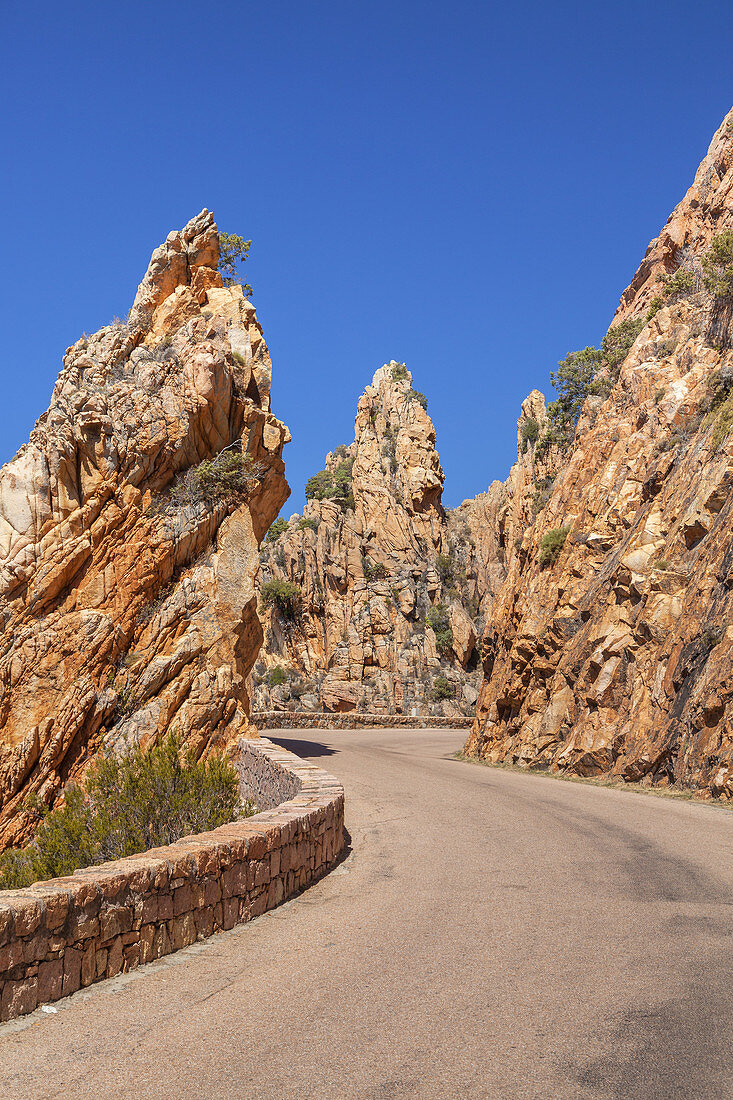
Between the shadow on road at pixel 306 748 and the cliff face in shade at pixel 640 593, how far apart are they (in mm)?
4887

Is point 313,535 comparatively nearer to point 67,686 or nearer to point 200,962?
point 67,686

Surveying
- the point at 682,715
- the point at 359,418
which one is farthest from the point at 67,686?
the point at 359,418

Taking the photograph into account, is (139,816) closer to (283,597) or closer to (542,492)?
(542,492)

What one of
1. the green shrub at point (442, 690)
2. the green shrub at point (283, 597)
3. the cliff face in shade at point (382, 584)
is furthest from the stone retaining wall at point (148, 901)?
the green shrub at point (283, 597)

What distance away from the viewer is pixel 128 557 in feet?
73.2

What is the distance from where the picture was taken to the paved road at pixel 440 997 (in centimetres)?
392

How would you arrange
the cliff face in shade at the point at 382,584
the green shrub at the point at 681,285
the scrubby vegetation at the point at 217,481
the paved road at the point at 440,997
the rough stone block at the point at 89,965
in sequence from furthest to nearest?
the cliff face in shade at the point at 382,584, the green shrub at the point at 681,285, the scrubby vegetation at the point at 217,481, the rough stone block at the point at 89,965, the paved road at the point at 440,997

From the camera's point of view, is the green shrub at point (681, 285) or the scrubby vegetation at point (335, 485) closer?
the green shrub at point (681, 285)

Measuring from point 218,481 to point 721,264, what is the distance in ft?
57.4

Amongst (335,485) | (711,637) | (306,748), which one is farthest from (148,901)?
(335,485)

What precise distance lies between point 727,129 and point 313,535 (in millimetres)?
35023

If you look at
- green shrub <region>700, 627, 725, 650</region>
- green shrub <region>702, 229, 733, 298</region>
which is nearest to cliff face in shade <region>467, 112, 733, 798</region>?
green shrub <region>700, 627, 725, 650</region>

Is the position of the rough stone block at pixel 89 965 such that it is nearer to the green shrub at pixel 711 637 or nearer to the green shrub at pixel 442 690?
the green shrub at pixel 711 637

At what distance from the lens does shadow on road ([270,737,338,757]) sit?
79.7 feet
